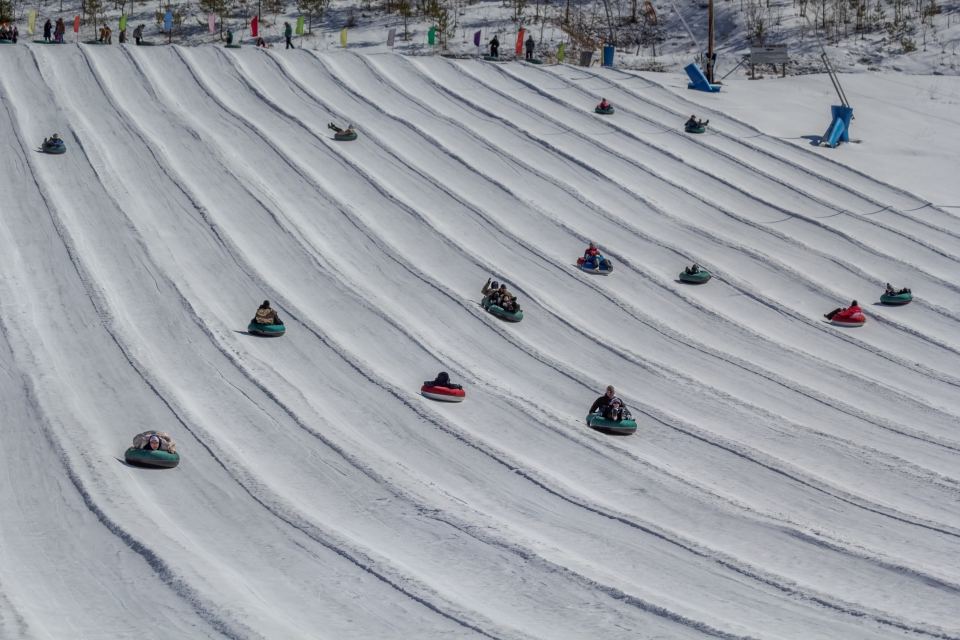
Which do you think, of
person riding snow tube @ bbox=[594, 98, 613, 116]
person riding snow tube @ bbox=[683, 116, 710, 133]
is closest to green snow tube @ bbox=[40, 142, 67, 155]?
person riding snow tube @ bbox=[594, 98, 613, 116]

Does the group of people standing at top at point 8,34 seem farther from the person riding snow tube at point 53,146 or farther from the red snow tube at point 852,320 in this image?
the red snow tube at point 852,320

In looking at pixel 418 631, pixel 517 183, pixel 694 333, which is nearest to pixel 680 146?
pixel 517 183

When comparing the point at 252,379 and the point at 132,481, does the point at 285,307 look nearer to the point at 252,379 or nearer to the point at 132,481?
the point at 252,379

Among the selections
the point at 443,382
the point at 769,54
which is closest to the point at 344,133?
the point at 443,382

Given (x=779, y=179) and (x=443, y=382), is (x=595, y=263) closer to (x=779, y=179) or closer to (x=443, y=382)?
(x=443, y=382)

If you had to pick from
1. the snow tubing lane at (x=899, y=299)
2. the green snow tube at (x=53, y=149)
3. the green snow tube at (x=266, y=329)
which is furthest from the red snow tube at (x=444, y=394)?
the green snow tube at (x=53, y=149)

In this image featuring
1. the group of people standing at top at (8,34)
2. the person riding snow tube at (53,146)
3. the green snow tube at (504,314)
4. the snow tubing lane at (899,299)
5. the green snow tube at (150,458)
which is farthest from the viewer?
the group of people standing at top at (8,34)
